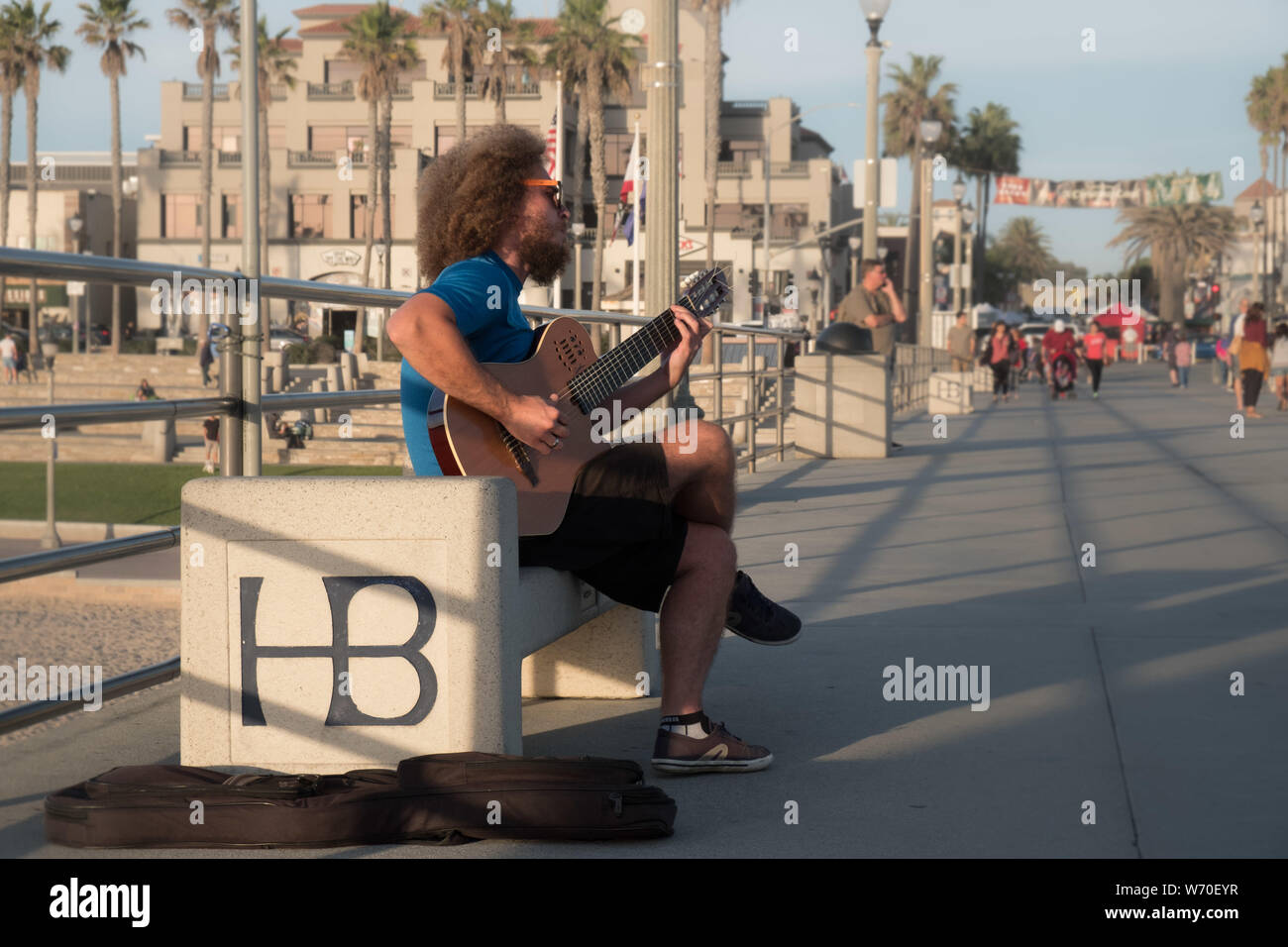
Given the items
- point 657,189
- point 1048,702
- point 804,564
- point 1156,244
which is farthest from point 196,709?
point 1156,244

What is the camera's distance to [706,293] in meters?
4.39

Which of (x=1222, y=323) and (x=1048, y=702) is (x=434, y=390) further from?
(x=1222, y=323)

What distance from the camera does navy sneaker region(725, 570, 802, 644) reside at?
4.39 meters

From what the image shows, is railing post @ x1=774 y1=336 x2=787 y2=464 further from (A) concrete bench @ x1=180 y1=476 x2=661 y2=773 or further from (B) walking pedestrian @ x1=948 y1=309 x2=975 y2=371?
(B) walking pedestrian @ x1=948 y1=309 x2=975 y2=371

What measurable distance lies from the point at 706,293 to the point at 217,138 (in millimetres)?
75367

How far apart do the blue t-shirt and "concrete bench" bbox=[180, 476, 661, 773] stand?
44cm

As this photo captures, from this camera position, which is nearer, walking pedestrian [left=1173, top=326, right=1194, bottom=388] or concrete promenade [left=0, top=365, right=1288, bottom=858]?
concrete promenade [left=0, top=365, right=1288, bottom=858]

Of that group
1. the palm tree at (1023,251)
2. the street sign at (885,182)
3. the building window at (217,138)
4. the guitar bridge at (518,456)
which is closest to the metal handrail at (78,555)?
the guitar bridge at (518,456)

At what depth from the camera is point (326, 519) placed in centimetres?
362

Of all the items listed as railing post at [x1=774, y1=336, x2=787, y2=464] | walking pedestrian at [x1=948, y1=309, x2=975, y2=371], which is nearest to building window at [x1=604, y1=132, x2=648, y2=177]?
walking pedestrian at [x1=948, y1=309, x2=975, y2=371]

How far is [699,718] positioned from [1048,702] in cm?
135

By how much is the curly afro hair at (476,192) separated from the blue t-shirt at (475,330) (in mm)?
106

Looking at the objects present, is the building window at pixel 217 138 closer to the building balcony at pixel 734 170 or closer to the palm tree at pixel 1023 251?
the building balcony at pixel 734 170

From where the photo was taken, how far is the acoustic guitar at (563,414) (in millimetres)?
3957
